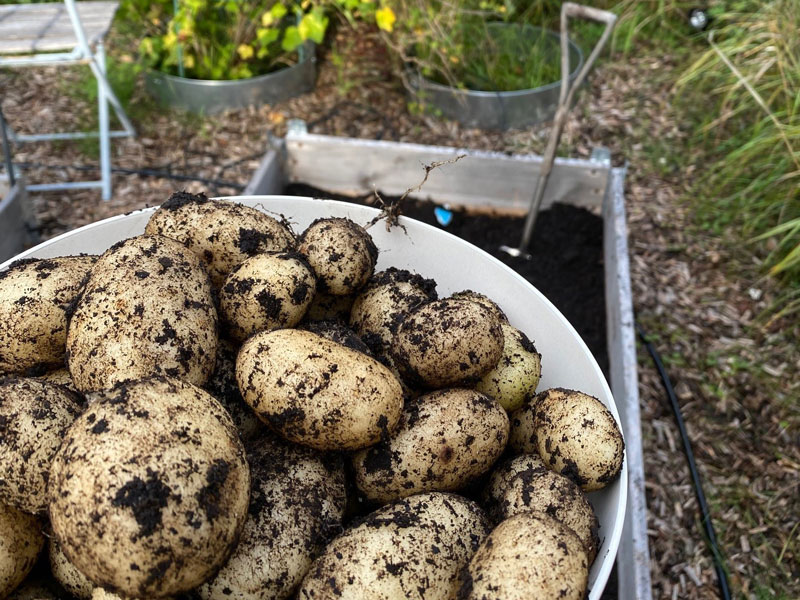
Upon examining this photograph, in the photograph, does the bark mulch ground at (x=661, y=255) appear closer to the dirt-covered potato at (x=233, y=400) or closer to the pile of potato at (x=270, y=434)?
the pile of potato at (x=270, y=434)

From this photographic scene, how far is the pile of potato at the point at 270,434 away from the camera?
1.04m

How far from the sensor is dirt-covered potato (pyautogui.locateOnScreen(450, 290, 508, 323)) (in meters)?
1.57

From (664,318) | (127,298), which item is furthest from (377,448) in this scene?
(664,318)

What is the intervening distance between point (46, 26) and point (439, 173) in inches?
90.9

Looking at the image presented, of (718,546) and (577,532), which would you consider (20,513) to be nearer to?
(577,532)

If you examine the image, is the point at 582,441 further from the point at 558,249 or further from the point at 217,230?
the point at 558,249

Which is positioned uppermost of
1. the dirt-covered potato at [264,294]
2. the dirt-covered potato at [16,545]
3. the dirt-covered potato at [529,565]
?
the dirt-covered potato at [264,294]

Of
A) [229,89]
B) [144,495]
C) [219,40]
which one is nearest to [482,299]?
[144,495]

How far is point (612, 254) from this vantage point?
8.90 feet

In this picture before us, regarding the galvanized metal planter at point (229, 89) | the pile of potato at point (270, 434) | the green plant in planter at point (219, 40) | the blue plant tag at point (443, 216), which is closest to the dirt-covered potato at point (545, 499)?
the pile of potato at point (270, 434)

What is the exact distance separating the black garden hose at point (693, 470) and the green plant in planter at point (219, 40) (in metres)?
2.54

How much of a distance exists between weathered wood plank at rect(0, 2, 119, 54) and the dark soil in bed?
1.38m

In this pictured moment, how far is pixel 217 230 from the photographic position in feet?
5.32

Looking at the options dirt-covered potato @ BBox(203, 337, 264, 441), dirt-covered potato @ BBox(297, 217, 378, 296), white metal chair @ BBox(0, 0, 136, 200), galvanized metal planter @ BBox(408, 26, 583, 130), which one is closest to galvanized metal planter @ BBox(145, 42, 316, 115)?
white metal chair @ BBox(0, 0, 136, 200)
